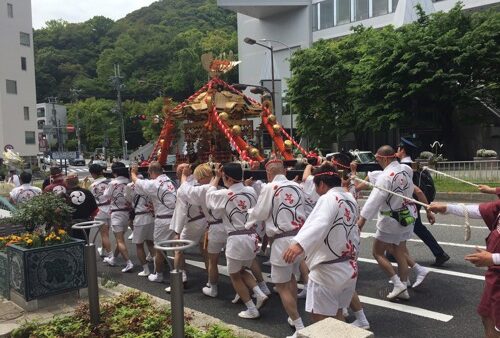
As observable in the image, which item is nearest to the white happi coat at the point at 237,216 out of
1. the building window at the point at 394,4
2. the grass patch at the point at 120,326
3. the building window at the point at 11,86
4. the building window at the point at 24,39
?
the grass patch at the point at 120,326

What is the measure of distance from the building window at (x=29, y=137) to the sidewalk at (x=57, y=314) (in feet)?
122

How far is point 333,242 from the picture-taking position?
Answer: 3.78 m

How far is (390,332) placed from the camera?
4.73m

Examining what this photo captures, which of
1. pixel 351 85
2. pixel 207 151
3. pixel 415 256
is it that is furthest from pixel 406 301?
pixel 351 85

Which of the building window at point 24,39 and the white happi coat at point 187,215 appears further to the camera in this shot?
the building window at point 24,39

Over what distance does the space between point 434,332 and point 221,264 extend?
162 inches

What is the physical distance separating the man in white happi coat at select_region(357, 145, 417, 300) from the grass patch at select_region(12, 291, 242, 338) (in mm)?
2331

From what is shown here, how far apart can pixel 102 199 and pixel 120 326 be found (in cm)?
421

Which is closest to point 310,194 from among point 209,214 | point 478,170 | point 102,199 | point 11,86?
point 209,214

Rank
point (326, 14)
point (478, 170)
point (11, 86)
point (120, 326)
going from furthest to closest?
1. point (11, 86)
2. point (326, 14)
3. point (478, 170)
4. point (120, 326)

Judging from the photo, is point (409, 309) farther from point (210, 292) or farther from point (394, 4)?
point (394, 4)

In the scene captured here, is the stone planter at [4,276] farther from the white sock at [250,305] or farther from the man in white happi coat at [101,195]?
the white sock at [250,305]

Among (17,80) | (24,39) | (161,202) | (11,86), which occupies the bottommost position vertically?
(161,202)

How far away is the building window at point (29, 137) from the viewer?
3886 centimetres
